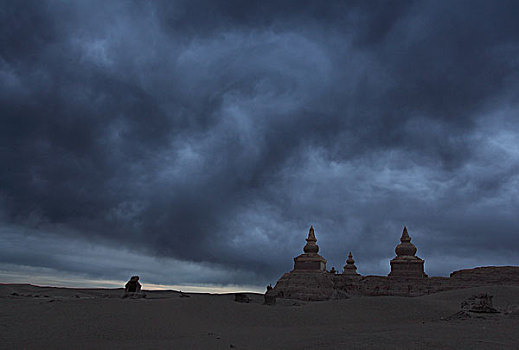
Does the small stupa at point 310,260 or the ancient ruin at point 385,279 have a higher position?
the small stupa at point 310,260

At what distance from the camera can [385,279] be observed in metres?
45.1

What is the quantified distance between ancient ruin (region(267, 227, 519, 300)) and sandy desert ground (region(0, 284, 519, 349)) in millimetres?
20795

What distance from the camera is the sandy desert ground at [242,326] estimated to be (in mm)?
11672

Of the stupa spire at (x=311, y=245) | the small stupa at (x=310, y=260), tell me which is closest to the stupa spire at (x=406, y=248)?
the small stupa at (x=310, y=260)

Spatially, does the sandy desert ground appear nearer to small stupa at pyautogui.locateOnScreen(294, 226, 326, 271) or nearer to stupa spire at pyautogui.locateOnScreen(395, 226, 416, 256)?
small stupa at pyautogui.locateOnScreen(294, 226, 326, 271)

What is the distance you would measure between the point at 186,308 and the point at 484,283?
110 ft

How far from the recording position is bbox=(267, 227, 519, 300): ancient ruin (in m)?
40.5

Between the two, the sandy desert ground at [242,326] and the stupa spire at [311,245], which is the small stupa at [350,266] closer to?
the stupa spire at [311,245]

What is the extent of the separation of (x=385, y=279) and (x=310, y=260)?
431 inches

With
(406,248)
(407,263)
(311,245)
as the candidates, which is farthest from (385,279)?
(311,245)

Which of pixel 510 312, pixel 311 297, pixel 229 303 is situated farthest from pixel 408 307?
pixel 311 297

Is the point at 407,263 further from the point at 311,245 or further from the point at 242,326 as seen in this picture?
the point at 242,326

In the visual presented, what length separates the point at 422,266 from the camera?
49.0 metres

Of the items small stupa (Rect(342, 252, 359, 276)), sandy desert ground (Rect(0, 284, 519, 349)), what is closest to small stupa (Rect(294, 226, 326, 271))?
small stupa (Rect(342, 252, 359, 276))
